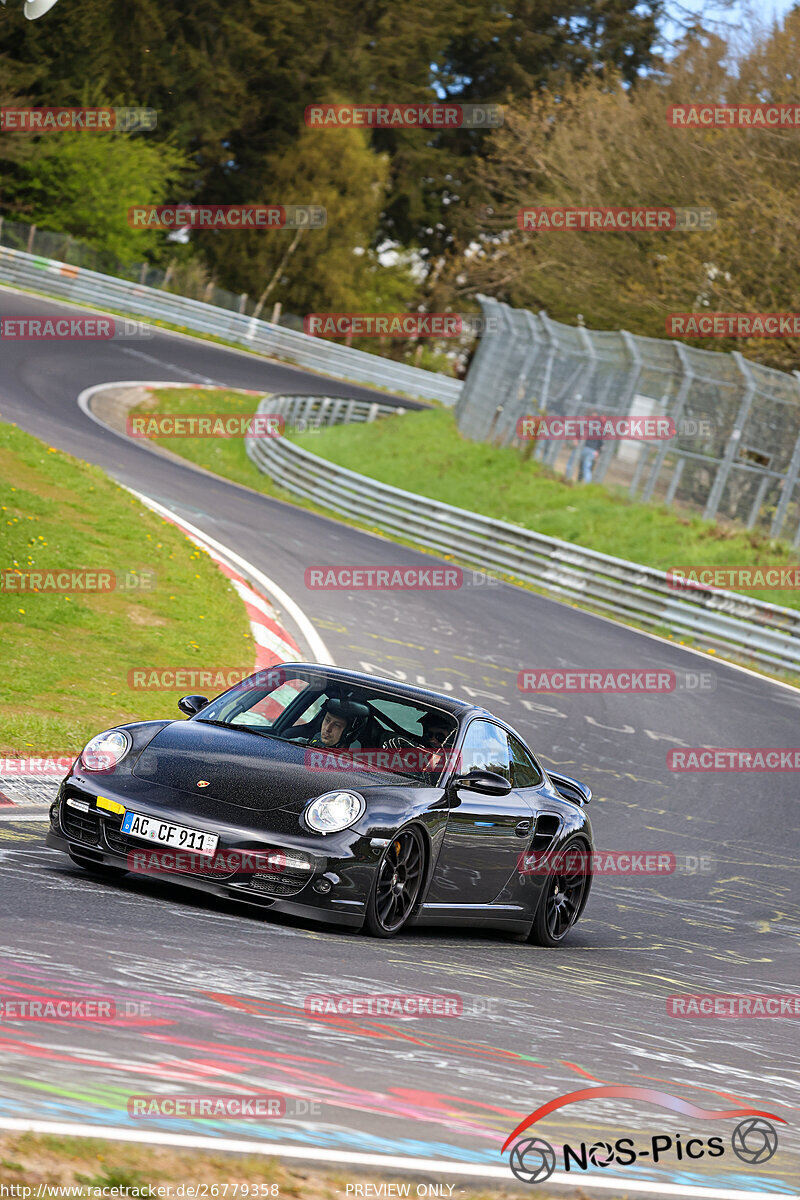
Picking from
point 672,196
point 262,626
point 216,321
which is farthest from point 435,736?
point 216,321

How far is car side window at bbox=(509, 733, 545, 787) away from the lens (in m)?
9.04

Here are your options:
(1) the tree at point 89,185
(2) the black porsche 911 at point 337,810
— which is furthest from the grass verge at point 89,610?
(1) the tree at point 89,185

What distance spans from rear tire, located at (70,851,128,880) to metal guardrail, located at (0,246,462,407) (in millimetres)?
39830

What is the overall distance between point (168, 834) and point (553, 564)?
1908 centimetres

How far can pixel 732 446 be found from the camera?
90.0 feet

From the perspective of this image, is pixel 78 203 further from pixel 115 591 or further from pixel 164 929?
pixel 164 929

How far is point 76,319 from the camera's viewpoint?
43.2 m

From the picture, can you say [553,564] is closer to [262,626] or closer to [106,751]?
[262,626]

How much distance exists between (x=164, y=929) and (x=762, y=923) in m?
5.11

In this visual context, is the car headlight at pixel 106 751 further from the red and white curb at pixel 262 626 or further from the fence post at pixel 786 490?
the fence post at pixel 786 490

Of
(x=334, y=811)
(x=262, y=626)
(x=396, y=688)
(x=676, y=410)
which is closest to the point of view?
(x=334, y=811)

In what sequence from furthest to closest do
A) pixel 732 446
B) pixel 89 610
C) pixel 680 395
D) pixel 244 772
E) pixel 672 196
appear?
1. pixel 672 196
2. pixel 680 395
3. pixel 732 446
4. pixel 89 610
5. pixel 244 772

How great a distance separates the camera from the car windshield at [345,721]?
8.16 metres

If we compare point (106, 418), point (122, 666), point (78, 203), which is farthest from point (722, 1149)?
point (78, 203)
